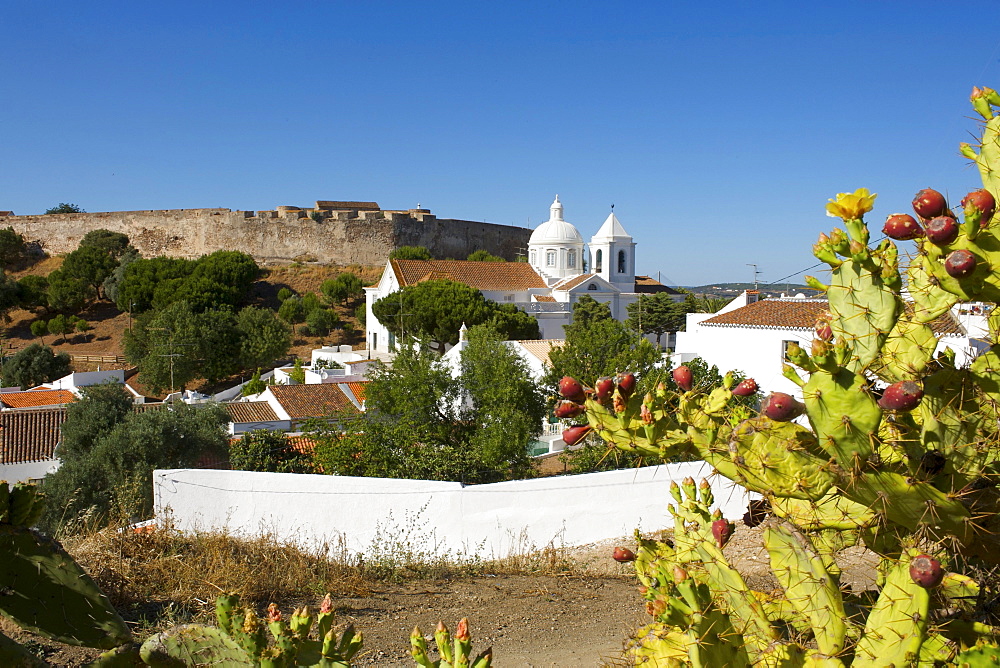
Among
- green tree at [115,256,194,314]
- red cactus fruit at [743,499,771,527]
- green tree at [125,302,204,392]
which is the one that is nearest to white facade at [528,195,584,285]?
green tree at [125,302,204,392]

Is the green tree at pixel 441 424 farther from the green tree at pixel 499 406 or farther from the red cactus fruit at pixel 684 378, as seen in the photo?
the red cactus fruit at pixel 684 378

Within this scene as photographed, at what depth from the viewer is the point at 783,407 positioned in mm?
2184

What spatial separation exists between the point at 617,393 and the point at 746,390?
1.63ft

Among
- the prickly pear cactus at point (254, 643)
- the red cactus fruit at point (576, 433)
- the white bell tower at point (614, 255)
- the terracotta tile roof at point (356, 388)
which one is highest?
the white bell tower at point (614, 255)

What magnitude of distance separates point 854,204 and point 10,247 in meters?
69.7

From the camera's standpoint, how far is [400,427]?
13.6 meters

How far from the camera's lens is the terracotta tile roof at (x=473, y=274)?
1491 inches

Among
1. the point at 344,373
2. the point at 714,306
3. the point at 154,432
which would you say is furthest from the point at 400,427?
the point at 714,306

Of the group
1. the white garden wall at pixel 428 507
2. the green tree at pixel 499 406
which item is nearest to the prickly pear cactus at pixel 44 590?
the white garden wall at pixel 428 507

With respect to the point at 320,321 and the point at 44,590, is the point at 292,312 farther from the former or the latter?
the point at 44,590

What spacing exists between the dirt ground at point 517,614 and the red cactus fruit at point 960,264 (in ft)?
8.23

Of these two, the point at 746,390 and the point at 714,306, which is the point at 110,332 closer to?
the point at 714,306

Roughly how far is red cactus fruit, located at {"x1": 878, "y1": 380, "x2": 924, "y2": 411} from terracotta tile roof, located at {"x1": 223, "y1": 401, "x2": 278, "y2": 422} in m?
18.9

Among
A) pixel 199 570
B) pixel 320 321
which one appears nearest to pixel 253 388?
pixel 320 321
